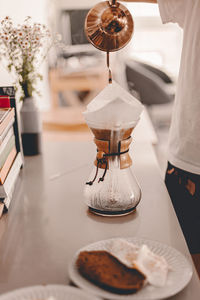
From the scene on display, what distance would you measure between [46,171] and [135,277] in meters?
0.69

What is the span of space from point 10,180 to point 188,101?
552mm

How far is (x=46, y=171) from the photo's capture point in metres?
1.30

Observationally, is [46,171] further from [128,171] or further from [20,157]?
[128,171]

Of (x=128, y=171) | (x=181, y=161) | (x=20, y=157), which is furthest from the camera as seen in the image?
(x=20, y=157)

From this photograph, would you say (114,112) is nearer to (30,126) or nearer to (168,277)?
(168,277)

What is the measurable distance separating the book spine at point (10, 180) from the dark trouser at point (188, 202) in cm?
49

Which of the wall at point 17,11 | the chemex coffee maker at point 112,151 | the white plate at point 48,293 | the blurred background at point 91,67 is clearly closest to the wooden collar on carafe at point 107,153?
the chemex coffee maker at point 112,151

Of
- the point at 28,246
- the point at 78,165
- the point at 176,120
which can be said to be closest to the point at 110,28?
the point at 176,120

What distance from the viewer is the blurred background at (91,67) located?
9.04 ft

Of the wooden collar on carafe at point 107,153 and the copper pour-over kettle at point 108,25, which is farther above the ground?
the copper pour-over kettle at point 108,25

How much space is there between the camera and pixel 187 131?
3.66 ft

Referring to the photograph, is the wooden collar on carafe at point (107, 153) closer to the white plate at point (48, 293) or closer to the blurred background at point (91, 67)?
the white plate at point (48, 293)

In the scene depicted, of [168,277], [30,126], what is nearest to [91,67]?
[30,126]

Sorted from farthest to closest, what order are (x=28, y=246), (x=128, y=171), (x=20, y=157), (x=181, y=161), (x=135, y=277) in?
1. (x=20, y=157)
2. (x=181, y=161)
3. (x=128, y=171)
4. (x=28, y=246)
5. (x=135, y=277)
